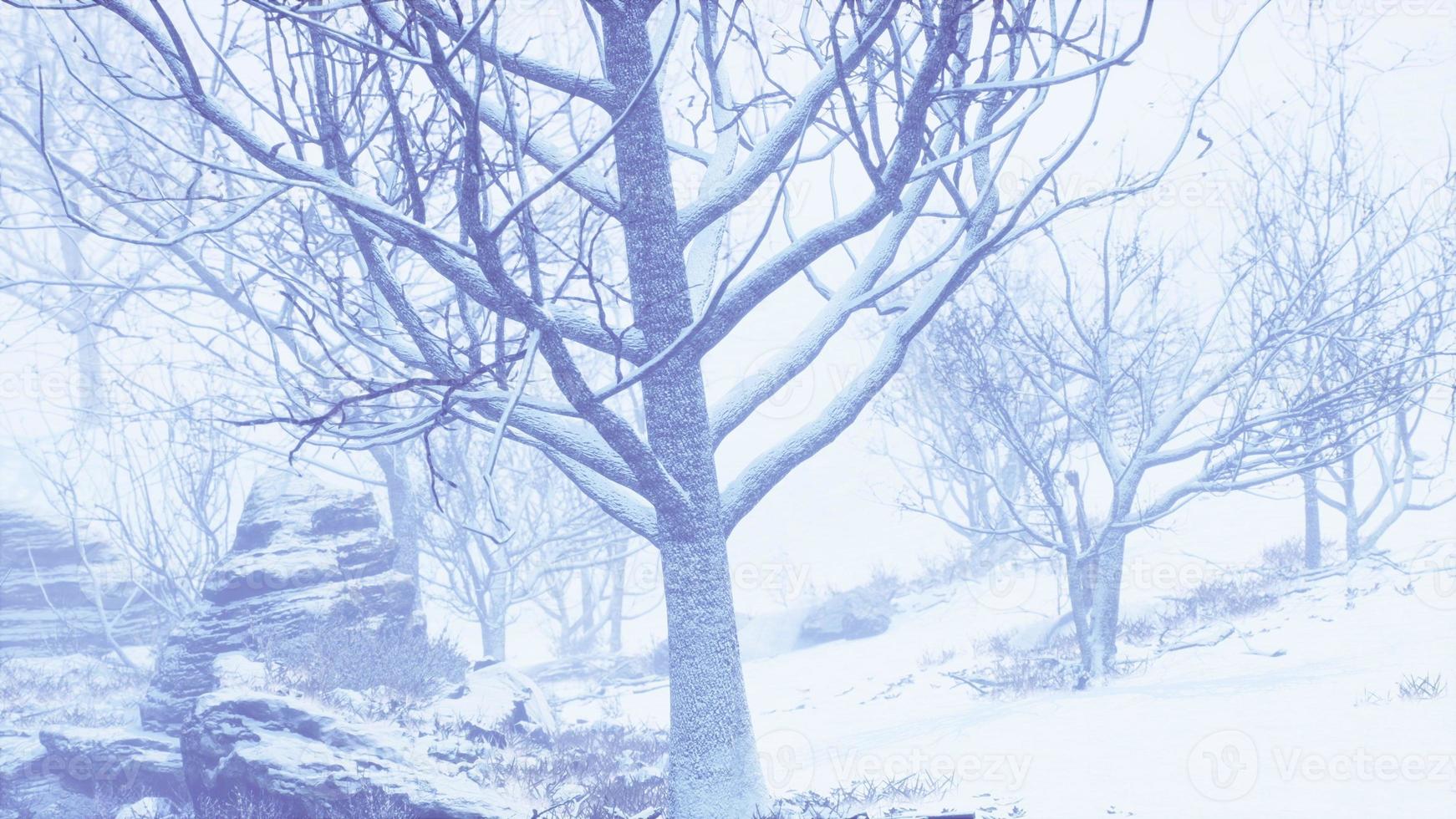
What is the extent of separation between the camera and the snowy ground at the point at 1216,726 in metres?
4.88

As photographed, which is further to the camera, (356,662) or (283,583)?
(283,583)

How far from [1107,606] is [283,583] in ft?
28.2

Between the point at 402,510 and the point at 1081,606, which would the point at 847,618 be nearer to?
the point at 402,510

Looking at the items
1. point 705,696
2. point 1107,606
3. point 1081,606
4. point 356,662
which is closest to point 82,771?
point 356,662

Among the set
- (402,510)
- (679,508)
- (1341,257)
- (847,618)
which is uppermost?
(1341,257)

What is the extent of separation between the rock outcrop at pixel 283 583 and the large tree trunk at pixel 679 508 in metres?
6.13

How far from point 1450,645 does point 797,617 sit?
41.2 ft

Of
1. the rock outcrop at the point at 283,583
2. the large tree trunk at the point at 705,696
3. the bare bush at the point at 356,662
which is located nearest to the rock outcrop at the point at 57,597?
the rock outcrop at the point at 283,583

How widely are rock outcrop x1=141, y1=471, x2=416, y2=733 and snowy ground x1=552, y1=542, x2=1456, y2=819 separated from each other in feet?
13.5

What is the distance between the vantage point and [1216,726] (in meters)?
6.12

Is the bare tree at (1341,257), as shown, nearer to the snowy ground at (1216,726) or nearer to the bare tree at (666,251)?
the snowy ground at (1216,726)

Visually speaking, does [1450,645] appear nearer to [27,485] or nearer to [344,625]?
[344,625]

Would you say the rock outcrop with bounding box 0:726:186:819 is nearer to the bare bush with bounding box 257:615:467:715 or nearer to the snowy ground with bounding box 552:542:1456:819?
the bare bush with bounding box 257:615:467:715

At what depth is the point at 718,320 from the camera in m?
4.96
